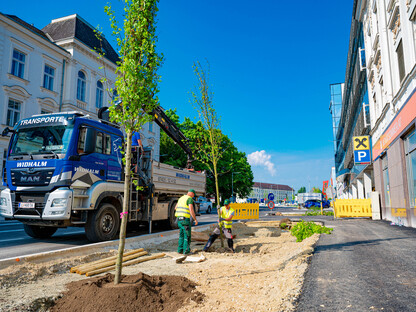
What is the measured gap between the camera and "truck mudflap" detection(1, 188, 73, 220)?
7.18 m

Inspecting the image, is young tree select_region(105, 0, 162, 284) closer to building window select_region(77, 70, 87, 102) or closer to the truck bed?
the truck bed

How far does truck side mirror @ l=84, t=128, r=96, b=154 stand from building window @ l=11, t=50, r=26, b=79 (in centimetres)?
1718

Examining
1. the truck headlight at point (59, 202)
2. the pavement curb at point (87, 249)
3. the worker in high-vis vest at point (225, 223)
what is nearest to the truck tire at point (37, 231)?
the truck headlight at point (59, 202)

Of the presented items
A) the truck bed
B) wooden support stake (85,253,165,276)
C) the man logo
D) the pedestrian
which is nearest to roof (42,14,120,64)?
the truck bed

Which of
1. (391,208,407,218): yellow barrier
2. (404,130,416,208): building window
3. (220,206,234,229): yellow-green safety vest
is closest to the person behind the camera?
(220,206,234,229): yellow-green safety vest

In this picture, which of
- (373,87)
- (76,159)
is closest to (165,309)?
(76,159)

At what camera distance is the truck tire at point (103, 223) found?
801 centimetres

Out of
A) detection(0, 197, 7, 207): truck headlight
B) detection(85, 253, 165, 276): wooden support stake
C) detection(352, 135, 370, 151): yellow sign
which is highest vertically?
detection(352, 135, 370, 151): yellow sign

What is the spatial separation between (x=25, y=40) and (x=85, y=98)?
6.24 m

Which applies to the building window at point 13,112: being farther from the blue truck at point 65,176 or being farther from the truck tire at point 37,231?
the blue truck at point 65,176

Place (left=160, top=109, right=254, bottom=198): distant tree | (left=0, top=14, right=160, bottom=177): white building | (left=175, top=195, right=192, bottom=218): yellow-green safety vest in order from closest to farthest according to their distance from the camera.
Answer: (left=175, top=195, right=192, bottom=218): yellow-green safety vest < (left=0, top=14, right=160, bottom=177): white building < (left=160, top=109, right=254, bottom=198): distant tree

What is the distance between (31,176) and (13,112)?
16571 millimetres

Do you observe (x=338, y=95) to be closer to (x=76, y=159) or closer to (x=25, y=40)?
(x=25, y=40)

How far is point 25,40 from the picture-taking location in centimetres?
2191
